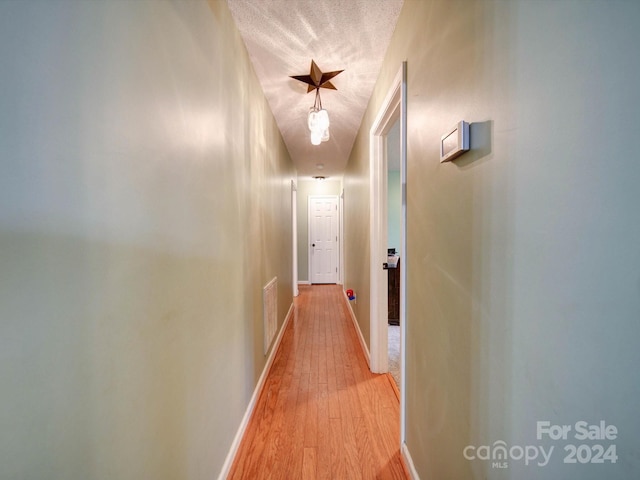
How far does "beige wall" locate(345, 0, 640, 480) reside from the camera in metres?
0.42

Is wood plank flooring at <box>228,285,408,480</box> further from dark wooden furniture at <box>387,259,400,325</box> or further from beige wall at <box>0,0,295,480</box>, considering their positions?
dark wooden furniture at <box>387,259,400,325</box>

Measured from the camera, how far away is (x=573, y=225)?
0.48m

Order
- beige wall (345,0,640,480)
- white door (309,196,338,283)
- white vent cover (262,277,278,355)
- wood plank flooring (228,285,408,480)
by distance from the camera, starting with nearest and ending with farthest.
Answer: beige wall (345,0,640,480), wood plank flooring (228,285,408,480), white vent cover (262,277,278,355), white door (309,196,338,283)

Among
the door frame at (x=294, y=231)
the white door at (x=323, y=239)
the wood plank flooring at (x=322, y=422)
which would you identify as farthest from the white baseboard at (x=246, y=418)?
the white door at (x=323, y=239)

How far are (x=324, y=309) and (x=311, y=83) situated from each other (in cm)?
323

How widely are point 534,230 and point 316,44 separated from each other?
1709 mm

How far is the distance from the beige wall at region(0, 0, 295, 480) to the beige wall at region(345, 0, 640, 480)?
3.11 ft

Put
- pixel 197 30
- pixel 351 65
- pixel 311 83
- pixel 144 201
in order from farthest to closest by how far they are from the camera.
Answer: pixel 311 83
pixel 351 65
pixel 197 30
pixel 144 201

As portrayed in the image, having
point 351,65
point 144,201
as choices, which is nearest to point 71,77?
point 144,201

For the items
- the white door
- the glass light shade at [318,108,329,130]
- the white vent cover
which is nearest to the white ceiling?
the glass light shade at [318,108,329,130]

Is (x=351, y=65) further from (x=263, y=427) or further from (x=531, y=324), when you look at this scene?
(x=263, y=427)

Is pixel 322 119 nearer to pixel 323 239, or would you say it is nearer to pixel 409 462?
pixel 409 462

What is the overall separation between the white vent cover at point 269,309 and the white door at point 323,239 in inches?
139

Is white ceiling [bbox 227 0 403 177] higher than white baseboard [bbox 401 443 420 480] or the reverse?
higher
